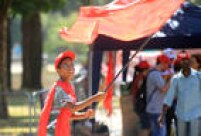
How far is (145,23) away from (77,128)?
3478 mm

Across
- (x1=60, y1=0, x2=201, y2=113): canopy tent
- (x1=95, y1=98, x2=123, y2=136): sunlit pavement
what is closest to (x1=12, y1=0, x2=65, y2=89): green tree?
(x1=95, y1=98, x2=123, y2=136): sunlit pavement

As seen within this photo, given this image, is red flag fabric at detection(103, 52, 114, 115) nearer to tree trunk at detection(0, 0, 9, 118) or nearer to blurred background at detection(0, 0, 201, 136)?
blurred background at detection(0, 0, 201, 136)

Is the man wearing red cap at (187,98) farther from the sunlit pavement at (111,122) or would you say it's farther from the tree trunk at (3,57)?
the tree trunk at (3,57)

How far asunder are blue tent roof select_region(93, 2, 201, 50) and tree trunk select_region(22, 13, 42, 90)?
81.9ft

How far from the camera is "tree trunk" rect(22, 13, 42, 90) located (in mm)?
38844

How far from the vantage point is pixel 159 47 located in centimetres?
1403

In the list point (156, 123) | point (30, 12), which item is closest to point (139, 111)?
point (156, 123)

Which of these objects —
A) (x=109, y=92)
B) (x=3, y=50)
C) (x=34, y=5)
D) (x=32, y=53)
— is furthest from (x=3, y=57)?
(x=32, y=53)

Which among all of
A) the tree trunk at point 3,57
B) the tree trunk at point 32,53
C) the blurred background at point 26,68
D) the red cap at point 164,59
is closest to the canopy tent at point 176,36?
the red cap at point 164,59

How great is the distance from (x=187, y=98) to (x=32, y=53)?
2785cm

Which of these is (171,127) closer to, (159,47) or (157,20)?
(159,47)

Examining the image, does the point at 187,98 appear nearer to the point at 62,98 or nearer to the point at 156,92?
the point at 156,92

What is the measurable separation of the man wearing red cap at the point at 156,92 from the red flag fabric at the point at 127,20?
6.99ft

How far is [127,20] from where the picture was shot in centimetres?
1188
